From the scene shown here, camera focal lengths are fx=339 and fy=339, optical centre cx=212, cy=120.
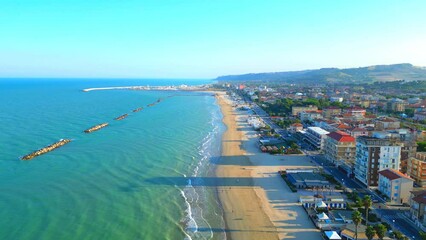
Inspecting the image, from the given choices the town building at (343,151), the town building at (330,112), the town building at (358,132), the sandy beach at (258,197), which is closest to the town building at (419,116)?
the town building at (330,112)

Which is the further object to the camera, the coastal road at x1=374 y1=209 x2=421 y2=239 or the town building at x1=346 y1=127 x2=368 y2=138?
the town building at x1=346 y1=127 x2=368 y2=138

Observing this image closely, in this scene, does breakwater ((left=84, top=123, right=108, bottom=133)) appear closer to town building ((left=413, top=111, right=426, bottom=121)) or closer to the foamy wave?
the foamy wave

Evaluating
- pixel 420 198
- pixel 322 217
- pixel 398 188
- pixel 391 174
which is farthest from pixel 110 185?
pixel 420 198

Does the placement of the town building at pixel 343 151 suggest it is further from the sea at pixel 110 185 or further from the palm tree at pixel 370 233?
the palm tree at pixel 370 233

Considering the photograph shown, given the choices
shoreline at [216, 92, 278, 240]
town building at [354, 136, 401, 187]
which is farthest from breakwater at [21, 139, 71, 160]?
town building at [354, 136, 401, 187]

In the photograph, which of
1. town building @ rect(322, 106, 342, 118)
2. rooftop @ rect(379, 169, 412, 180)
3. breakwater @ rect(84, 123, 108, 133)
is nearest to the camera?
rooftop @ rect(379, 169, 412, 180)

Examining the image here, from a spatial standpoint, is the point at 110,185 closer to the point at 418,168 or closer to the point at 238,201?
the point at 238,201

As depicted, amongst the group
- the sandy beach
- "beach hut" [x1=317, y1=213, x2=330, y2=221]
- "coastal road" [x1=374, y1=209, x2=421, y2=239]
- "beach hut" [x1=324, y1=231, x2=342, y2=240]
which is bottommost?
"coastal road" [x1=374, y1=209, x2=421, y2=239]
